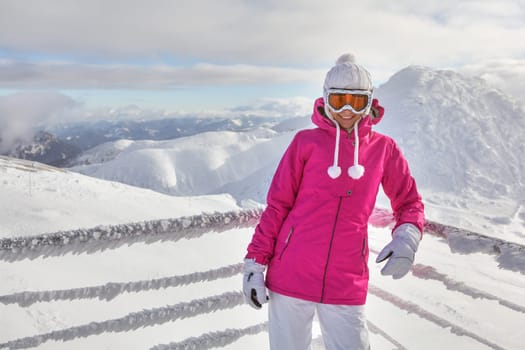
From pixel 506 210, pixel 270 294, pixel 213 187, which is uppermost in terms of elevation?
pixel 270 294

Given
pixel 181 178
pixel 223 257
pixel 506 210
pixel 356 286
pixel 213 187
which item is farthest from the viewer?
pixel 181 178

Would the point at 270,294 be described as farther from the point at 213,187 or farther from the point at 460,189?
the point at 213,187

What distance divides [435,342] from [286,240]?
3.97 metres

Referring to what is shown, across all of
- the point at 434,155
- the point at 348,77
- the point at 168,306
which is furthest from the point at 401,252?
the point at 434,155

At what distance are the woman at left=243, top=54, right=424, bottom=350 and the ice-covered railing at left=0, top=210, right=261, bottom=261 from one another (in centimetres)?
39

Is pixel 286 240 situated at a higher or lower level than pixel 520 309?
higher

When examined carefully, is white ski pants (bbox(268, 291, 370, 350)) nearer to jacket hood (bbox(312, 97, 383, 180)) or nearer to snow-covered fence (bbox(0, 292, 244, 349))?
snow-covered fence (bbox(0, 292, 244, 349))

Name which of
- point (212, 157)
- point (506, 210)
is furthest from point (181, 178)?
point (506, 210)

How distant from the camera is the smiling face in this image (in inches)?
95.2

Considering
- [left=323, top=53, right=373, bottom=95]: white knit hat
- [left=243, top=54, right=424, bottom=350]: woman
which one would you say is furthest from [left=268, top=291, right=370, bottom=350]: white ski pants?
[left=323, top=53, right=373, bottom=95]: white knit hat

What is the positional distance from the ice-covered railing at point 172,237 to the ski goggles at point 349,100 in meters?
0.86

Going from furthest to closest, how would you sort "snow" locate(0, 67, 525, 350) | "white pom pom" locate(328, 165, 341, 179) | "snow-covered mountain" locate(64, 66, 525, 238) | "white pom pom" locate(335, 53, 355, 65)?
"snow-covered mountain" locate(64, 66, 525, 238) → "white pom pom" locate(335, 53, 355, 65) → "snow" locate(0, 67, 525, 350) → "white pom pom" locate(328, 165, 341, 179)

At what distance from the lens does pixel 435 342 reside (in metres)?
5.12

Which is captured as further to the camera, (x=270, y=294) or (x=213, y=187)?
(x=213, y=187)
